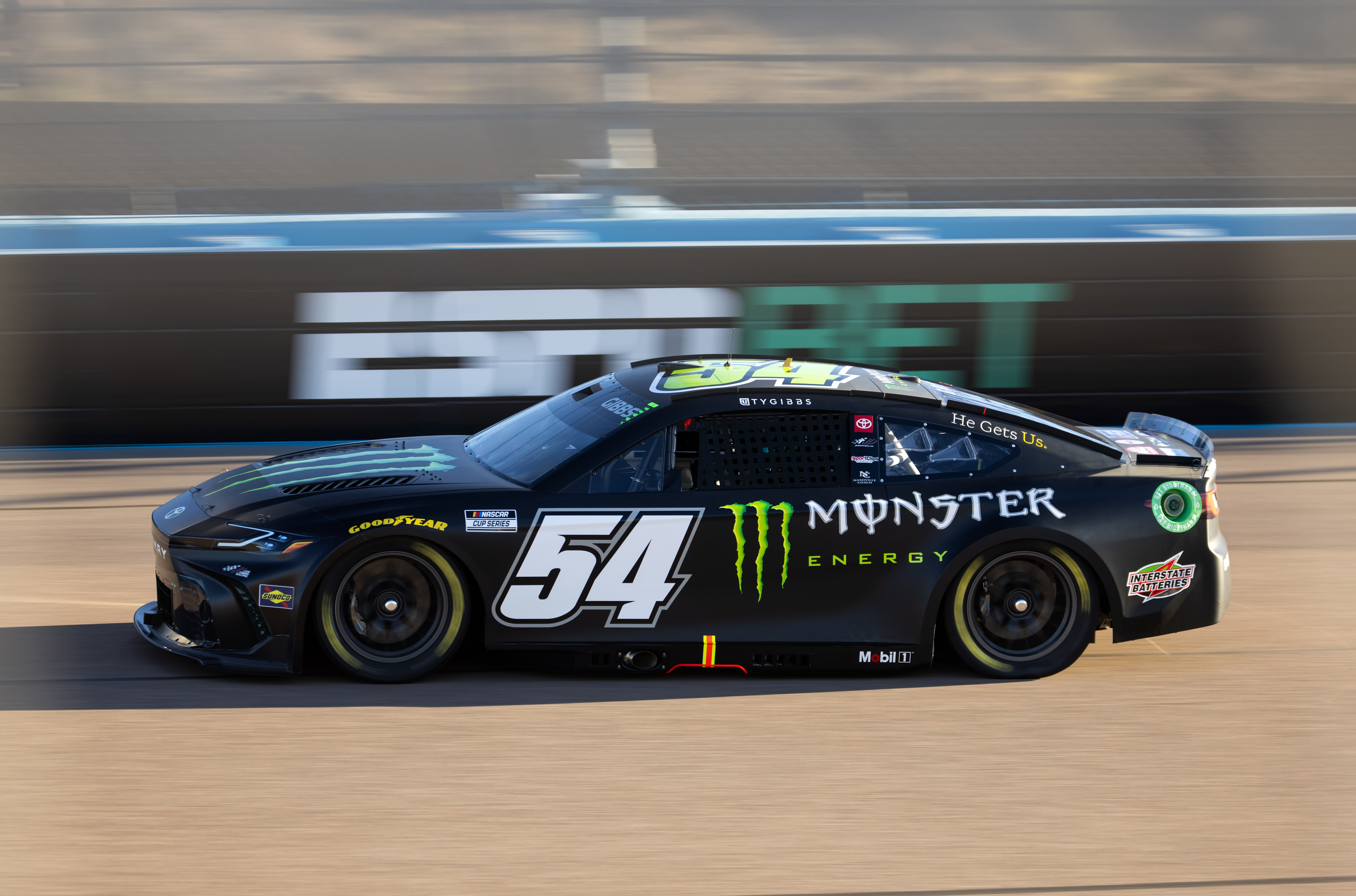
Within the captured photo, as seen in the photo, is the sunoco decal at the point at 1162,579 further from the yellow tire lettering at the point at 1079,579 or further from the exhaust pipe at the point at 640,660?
the exhaust pipe at the point at 640,660

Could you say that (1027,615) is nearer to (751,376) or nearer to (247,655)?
(751,376)

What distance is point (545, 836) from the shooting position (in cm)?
383

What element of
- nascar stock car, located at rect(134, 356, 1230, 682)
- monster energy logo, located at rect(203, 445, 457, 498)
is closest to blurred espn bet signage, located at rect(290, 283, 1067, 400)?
monster energy logo, located at rect(203, 445, 457, 498)

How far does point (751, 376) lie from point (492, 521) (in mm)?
1200

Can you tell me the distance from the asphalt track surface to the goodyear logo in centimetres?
59

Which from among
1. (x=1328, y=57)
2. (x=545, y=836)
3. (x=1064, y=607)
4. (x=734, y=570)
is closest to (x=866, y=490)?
(x=734, y=570)

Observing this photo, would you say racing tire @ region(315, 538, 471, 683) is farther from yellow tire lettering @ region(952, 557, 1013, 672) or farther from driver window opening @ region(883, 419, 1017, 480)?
yellow tire lettering @ region(952, 557, 1013, 672)

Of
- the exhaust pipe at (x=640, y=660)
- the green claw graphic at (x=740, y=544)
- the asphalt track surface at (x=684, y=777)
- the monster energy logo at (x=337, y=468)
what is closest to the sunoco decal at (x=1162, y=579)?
the asphalt track surface at (x=684, y=777)

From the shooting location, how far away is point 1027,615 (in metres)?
5.21

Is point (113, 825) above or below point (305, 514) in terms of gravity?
below

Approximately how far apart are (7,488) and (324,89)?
459 centimetres

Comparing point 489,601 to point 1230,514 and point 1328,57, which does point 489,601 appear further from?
point 1328,57

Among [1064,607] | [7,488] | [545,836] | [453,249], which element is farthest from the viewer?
[453,249]

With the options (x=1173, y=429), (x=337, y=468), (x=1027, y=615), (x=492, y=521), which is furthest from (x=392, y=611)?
(x=1173, y=429)
